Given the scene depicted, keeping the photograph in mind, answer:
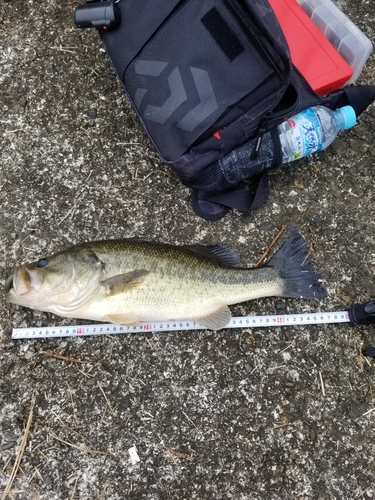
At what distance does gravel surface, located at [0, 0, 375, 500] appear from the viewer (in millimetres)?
2936

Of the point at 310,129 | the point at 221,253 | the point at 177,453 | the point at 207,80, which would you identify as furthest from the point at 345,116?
the point at 177,453

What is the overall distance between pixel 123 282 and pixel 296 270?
1.25 meters

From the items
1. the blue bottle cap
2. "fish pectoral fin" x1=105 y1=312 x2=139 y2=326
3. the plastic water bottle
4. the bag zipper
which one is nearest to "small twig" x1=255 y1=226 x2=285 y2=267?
the plastic water bottle

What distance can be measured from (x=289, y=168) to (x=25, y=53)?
2562mm

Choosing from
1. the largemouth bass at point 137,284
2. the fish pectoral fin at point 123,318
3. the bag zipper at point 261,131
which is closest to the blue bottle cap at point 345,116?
the bag zipper at point 261,131

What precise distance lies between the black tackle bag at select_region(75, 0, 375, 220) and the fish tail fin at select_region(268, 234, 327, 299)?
0.62 metres

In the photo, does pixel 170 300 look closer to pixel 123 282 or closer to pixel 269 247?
pixel 123 282

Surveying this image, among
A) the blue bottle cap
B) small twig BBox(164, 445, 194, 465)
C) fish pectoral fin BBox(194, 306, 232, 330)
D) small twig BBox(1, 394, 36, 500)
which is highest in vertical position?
the blue bottle cap

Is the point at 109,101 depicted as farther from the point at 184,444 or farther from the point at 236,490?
the point at 236,490

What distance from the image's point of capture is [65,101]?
371cm

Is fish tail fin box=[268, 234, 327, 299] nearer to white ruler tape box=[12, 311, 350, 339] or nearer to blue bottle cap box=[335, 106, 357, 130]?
white ruler tape box=[12, 311, 350, 339]

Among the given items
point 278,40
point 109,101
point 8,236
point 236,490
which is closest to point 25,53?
point 109,101

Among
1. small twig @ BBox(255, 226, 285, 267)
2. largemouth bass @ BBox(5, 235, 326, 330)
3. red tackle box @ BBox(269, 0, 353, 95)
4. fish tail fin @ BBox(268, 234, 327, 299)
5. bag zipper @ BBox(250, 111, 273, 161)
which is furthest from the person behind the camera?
small twig @ BBox(255, 226, 285, 267)

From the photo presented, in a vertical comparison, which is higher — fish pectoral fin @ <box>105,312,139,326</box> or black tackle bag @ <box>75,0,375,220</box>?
black tackle bag @ <box>75,0,375,220</box>
